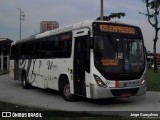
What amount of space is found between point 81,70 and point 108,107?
1703mm

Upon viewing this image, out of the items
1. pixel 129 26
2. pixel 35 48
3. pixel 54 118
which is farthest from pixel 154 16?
pixel 54 118

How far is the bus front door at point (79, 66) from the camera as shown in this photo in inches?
593

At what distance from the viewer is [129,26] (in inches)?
623

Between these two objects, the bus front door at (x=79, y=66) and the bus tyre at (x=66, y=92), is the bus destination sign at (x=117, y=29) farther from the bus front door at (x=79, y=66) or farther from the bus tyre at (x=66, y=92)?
the bus tyre at (x=66, y=92)

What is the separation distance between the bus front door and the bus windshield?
664 millimetres

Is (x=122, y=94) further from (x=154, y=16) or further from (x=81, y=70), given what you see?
(x=154, y=16)

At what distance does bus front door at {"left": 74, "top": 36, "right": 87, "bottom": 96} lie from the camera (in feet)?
49.4

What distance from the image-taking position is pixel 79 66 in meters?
15.4

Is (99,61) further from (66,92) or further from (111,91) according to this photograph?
(66,92)

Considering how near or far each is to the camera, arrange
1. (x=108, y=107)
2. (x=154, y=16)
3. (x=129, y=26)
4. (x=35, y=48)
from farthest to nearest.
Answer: (x=154, y=16)
(x=35, y=48)
(x=129, y=26)
(x=108, y=107)

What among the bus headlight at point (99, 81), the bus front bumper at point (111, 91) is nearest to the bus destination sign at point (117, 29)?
the bus headlight at point (99, 81)

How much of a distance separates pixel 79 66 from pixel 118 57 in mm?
1529

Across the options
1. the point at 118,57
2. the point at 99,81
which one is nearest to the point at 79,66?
the point at 99,81

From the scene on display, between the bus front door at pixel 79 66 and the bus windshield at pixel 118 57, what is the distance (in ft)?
2.18
